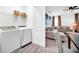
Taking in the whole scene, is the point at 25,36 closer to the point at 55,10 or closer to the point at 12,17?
the point at 12,17

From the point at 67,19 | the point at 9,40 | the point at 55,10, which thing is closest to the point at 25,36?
the point at 9,40

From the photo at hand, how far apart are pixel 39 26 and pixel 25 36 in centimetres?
42

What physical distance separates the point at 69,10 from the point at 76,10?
146mm

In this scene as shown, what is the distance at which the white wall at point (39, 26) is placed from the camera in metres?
2.42

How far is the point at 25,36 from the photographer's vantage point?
2.56 metres

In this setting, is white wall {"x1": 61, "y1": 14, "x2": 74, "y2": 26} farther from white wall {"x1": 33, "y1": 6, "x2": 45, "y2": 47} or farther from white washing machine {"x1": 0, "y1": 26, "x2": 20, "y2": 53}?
white washing machine {"x1": 0, "y1": 26, "x2": 20, "y2": 53}

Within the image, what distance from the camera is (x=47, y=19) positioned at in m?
2.38

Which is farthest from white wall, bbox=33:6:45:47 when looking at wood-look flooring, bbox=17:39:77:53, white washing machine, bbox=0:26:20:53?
white washing machine, bbox=0:26:20:53

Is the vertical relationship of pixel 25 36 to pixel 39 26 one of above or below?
below

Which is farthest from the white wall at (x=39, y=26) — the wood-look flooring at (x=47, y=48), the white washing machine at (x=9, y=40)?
the white washing machine at (x=9, y=40)
